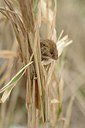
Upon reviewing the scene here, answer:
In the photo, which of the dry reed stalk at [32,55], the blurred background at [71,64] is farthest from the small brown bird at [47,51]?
the blurred background at [71,64]

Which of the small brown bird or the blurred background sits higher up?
the blurred background

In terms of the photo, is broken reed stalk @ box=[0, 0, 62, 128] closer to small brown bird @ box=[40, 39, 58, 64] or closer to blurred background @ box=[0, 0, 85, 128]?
small brown bird @ box=[40, 39, 58, 64]

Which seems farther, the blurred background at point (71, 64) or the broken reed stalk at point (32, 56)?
the blurred background at point (71, 64)

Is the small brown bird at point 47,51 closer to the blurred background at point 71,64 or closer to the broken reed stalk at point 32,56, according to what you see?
the broken reed stalk at point 32,56

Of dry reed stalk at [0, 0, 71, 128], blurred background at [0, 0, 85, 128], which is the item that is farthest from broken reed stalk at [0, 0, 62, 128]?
blurred background at [0, 0, 85, 128]

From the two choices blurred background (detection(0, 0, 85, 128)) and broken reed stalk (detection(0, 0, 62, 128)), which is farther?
blurred background (detection(0, 0, 85, 128))

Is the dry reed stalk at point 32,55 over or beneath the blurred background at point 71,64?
beneath
